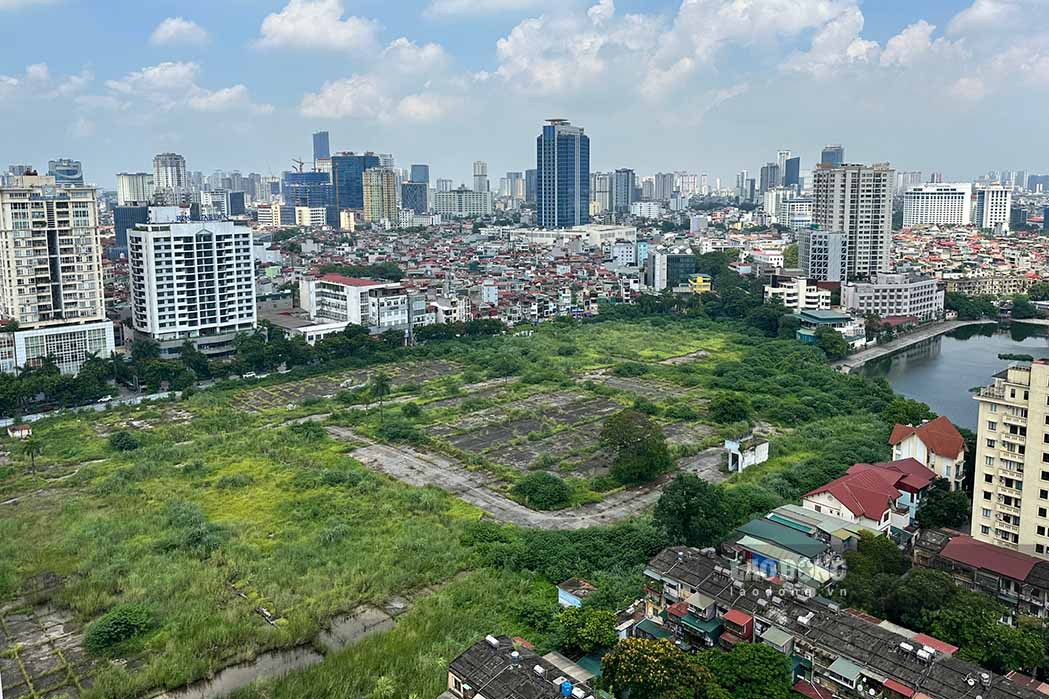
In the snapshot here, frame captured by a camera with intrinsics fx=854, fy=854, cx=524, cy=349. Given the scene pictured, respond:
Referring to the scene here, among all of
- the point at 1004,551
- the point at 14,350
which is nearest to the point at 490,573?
the point at 1004,551

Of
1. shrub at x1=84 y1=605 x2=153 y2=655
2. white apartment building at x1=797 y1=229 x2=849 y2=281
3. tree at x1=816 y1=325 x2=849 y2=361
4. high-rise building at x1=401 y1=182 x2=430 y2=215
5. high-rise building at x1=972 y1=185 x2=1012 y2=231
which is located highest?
high-rise building at x1=401 y1=182 x2=430 y2=215

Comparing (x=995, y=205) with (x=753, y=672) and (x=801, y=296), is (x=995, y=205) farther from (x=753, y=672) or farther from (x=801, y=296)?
(x=753, y=672)

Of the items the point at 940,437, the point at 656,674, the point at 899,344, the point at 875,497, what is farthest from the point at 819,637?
the point at 899,344

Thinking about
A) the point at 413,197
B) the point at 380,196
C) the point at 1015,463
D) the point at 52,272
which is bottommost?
the point at 1015,463

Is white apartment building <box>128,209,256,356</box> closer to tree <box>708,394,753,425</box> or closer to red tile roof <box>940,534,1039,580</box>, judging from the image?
tree <box>708,394,753,425</box>

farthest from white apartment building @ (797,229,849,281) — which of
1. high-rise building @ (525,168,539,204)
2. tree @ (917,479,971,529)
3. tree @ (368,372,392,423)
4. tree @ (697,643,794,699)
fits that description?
high-rise building @ (525,168,539,204)
